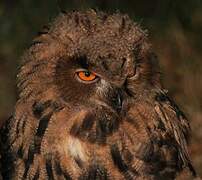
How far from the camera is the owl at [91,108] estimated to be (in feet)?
11.9

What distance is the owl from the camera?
11.9ft

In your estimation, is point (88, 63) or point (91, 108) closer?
point (88, 63)

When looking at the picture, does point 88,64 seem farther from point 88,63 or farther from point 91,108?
point 91,108

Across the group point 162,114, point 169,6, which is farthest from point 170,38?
point 162,114

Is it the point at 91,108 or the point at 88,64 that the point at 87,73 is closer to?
the point at 88,64

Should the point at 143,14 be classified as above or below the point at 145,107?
above

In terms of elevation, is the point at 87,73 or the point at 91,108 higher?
the point at 87,73

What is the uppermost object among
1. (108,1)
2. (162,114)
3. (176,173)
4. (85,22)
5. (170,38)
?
(108,1)

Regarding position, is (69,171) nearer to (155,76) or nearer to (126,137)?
(126,137)

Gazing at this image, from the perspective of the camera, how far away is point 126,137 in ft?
12.5

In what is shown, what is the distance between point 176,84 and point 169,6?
76cm

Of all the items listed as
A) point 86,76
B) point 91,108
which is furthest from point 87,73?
point 91,108

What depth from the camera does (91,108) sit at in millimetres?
3691

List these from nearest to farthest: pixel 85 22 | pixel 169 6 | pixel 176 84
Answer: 1. pixel 85 22
2. pixel 176 84
3. pixel 169 6
